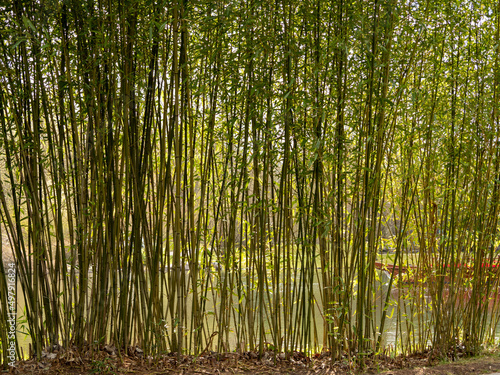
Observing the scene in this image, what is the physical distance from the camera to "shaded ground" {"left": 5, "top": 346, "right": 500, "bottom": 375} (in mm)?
2400

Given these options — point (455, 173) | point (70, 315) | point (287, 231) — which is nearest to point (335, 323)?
point (287, 231)

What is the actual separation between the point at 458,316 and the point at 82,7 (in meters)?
3.05

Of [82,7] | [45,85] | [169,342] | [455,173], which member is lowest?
[169,342]

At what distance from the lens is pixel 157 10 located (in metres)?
2.45

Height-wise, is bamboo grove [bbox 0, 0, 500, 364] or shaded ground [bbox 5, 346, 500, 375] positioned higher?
bamboo grove [bbox 0, 0, 500, 364]

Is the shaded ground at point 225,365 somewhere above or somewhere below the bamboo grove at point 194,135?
below

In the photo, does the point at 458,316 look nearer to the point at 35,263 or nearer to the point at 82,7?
the point at 35,263

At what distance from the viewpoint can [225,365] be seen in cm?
260

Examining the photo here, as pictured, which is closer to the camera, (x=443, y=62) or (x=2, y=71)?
(x=2, y=71)

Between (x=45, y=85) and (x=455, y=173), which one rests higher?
(x=45, y=85)

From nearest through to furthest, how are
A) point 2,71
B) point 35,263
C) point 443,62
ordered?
point 2,71 → point 35,263 → point 443,62

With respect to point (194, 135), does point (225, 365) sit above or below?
below

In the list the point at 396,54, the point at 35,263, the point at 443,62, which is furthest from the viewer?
the point at 443,62

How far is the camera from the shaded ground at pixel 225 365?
2400 mm
